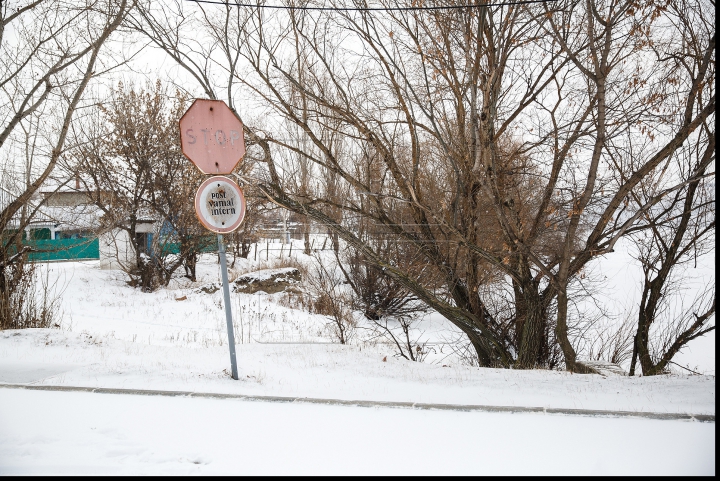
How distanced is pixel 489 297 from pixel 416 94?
417cm

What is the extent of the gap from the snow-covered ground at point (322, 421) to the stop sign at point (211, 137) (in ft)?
7.88

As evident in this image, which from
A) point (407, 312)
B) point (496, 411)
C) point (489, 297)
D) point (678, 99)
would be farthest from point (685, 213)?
point (407, 312)

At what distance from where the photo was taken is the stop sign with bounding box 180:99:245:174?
18.7 ft

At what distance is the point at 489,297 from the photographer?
10.2 metres

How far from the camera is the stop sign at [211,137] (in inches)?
224

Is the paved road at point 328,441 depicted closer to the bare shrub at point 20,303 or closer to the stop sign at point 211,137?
the stop sign at point 211,137

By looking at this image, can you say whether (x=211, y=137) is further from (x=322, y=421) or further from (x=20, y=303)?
(x=20, y=303)

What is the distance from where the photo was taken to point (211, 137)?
578 cm

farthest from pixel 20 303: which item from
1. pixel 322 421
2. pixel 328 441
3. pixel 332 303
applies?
pixel 328 441

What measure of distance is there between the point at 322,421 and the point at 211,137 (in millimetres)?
3311

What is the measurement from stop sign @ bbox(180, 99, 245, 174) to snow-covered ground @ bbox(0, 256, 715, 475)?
2.40 meters

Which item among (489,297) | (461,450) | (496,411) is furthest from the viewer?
(489,297)

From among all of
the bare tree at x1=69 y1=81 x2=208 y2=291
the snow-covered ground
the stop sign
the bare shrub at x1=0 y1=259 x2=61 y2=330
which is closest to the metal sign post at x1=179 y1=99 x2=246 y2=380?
the stop sign

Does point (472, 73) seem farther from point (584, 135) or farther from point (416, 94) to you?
point (584, 135)
